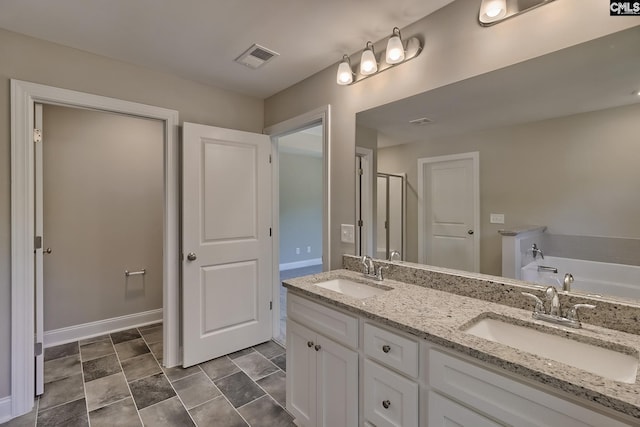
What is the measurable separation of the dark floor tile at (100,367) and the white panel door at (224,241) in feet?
1.86

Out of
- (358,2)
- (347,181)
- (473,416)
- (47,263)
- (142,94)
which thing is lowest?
(473,416)

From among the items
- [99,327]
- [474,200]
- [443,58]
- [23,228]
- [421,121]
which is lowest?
[99,327]

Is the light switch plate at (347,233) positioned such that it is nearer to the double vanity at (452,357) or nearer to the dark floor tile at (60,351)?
the double vanity at (452,357)

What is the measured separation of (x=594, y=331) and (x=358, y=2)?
5.73 feet

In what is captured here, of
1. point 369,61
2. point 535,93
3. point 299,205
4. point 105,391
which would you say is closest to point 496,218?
point 535,93

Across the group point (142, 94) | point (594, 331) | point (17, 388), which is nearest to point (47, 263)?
point (17, 388)

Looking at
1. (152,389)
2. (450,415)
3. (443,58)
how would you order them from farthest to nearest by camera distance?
(152,389)
(443,58)
(450,415)

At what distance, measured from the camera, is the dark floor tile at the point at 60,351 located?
8.08 ft

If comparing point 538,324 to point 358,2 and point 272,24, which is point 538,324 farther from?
point 272,24

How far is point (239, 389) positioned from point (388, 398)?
4.25 feet

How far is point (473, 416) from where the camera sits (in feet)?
3.06

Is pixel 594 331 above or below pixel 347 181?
below

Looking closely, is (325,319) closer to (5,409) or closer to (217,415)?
(217,415)

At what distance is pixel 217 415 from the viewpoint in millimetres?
1783
